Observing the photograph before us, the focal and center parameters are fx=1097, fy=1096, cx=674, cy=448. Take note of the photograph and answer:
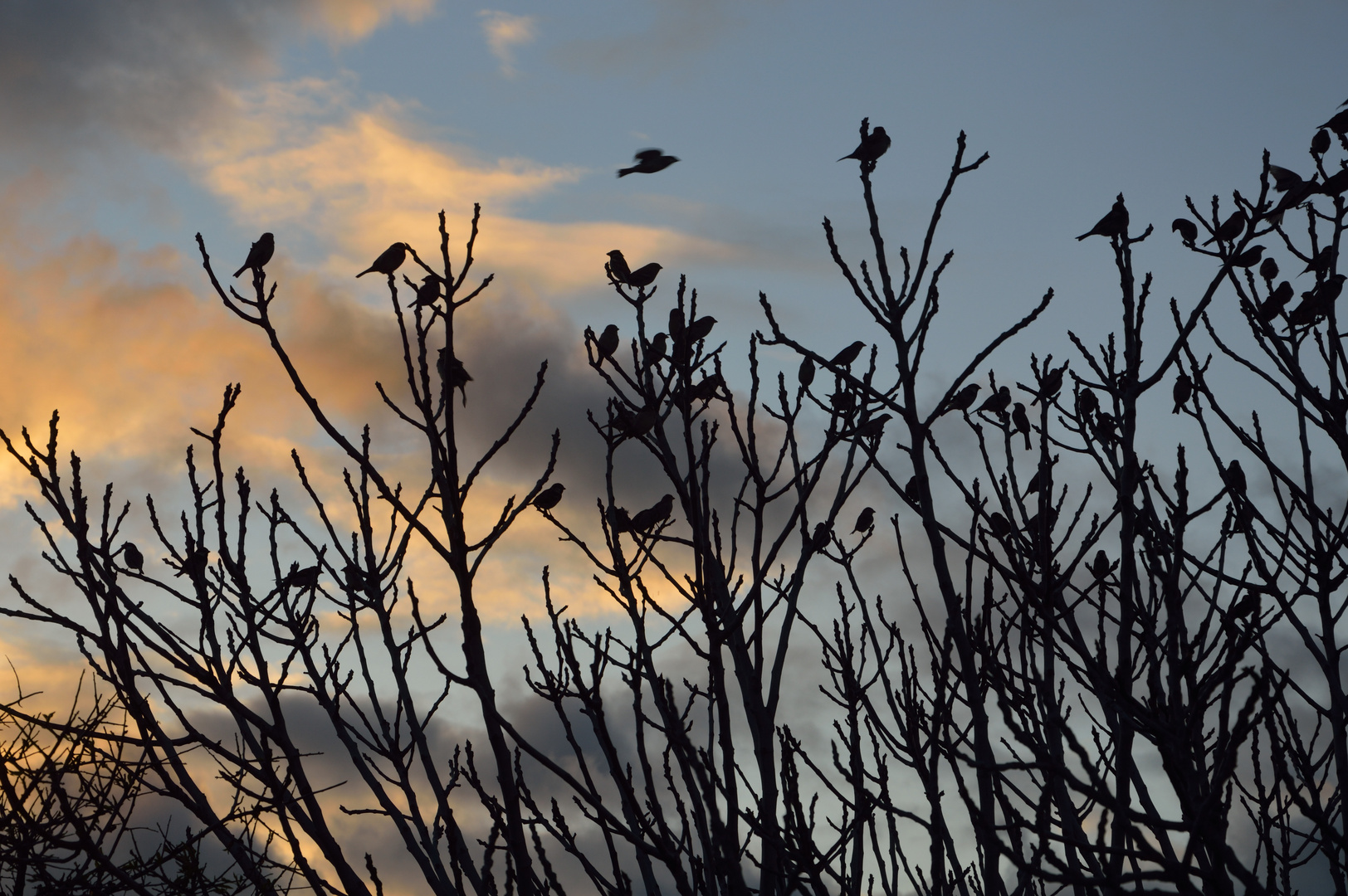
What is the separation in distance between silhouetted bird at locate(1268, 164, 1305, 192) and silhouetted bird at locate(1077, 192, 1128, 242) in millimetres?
1000

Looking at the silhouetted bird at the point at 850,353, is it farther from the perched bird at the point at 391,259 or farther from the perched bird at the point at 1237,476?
the perched bird at the point at 391,259

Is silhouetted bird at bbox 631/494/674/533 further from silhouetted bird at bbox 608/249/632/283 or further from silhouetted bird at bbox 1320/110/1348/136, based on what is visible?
silhouetted bird at bbox 1320/110/1348/136

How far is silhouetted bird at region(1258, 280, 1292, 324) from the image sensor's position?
6.36 meters

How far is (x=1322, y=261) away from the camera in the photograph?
21.4 feet

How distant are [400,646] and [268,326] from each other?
1.57m

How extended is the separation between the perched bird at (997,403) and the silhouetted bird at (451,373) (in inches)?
101

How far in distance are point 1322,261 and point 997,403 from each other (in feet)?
8.15

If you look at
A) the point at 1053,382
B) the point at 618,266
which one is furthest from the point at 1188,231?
the point at 618,266

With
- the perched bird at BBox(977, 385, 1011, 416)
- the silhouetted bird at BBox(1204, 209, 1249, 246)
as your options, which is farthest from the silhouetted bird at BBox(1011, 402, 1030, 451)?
the silhouetted bird at BBox(1204, 209, 1249, 246)

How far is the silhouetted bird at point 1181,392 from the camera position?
246 inches

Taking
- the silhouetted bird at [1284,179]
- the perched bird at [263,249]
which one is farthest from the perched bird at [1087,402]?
the perched bird at [263,249]

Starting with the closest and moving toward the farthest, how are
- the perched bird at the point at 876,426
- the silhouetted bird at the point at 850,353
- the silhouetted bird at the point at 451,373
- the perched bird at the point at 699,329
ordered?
the silhouetted bird at the point at 451,373 < the perched bird at the point at 699,329 < the perched bird at the point at 876,426 < the silhouetted bird at the point at 850,353

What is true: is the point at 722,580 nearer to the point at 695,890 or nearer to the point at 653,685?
the point at 653,685

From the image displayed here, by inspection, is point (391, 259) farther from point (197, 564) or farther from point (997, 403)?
point (997, 403)
